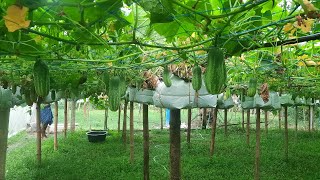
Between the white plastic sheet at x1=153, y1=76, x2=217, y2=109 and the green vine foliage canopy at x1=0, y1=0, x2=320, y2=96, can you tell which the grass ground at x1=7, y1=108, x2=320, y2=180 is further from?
the green vine foliage canopy at x1=0, y1=0, x2=320, y2=96

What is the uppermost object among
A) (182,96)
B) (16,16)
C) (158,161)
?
(16,16)

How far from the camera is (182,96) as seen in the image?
5.03m

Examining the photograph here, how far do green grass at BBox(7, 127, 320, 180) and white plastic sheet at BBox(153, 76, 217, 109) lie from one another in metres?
3.23

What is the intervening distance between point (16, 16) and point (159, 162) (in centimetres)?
841

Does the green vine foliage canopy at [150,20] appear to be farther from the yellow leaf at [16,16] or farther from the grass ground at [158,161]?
the grass ground at [158,161]

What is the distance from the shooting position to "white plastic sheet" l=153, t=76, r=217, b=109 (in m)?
5.00

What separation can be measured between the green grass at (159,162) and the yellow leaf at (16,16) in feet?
21.9

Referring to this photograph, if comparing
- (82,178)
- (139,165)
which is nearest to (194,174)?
→ (139,165)

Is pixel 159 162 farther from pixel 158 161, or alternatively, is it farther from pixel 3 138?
pixel 3 138

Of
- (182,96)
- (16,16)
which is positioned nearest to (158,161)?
(182,96)

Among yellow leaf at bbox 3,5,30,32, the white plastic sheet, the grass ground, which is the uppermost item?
yellow leaf at bbox 3,5,30,32

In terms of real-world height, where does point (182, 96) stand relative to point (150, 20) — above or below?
below

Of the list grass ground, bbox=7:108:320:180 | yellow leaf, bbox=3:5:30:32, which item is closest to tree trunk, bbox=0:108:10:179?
grass ground, bbox=7:108:320:180

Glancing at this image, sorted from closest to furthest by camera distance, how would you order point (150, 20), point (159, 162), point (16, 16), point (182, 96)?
1. point (16, 16)
2. point (150, 20)
3. point (182, 96)
4. point (159, 162)
